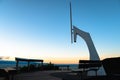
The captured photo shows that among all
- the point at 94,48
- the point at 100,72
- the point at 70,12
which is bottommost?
the point at 100,72

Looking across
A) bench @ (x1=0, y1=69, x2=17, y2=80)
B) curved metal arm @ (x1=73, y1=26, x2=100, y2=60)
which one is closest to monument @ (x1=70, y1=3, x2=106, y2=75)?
curved metal arm @ (x1=73, y1=26, x2=100, y2=60)

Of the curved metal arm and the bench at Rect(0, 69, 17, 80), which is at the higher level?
the curved metal arm

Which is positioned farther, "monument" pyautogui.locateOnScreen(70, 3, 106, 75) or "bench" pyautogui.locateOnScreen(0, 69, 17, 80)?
"monument" pyautogui.locateOnScreen(70, 3, 106, 75)

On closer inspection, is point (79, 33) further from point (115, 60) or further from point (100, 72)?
point (115, 60)

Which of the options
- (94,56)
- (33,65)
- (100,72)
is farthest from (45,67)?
(100,72)

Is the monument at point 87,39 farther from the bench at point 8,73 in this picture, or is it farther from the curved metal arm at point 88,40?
the bench at point 8,73

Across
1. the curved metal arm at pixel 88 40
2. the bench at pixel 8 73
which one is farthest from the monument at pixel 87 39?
the bench at pixel 8 73

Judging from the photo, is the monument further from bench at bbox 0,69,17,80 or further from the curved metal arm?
bench at bbox 0,69,17,80

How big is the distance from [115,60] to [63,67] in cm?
1999

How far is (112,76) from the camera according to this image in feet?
19.2

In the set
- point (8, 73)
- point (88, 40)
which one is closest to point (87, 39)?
point (88, 40)

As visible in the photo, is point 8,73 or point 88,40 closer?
point 8,73

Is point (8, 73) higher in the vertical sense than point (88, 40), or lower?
lower

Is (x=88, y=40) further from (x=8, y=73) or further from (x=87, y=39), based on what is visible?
(x=8, y=73)
